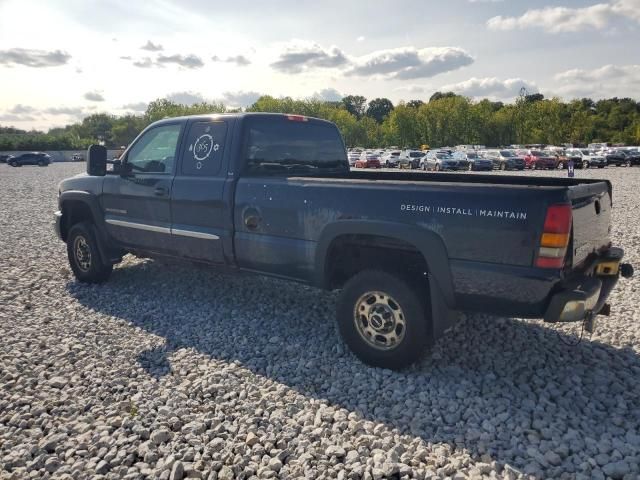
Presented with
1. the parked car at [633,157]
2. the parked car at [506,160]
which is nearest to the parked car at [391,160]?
the parked car at [506,160]

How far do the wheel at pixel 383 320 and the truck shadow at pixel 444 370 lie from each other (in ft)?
0.56

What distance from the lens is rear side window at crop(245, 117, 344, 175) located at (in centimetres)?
504

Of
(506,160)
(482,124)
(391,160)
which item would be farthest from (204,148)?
(482,124)

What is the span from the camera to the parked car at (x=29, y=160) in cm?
4778

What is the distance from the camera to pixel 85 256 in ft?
21.6

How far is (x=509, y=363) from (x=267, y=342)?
6.97 feet

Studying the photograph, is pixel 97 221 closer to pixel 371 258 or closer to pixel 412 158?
pixel 371 258

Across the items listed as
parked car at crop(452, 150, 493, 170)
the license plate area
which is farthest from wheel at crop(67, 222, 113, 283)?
parked car at crop(452, 150, 493, 170)

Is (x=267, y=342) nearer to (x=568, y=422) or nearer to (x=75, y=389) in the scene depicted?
(x=75, y=389)

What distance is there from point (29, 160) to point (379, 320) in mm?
53085

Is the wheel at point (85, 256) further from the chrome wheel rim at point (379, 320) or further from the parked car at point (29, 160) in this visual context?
the parked car at point (29, 160)

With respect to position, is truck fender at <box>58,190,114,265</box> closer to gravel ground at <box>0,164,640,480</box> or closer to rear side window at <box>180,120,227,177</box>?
gravel ground at <box>0,164,640,480</box>

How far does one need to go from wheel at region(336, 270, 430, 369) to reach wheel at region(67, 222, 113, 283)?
3648 mm

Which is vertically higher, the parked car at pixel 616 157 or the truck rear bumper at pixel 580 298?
the parked car at pixel 616 157
